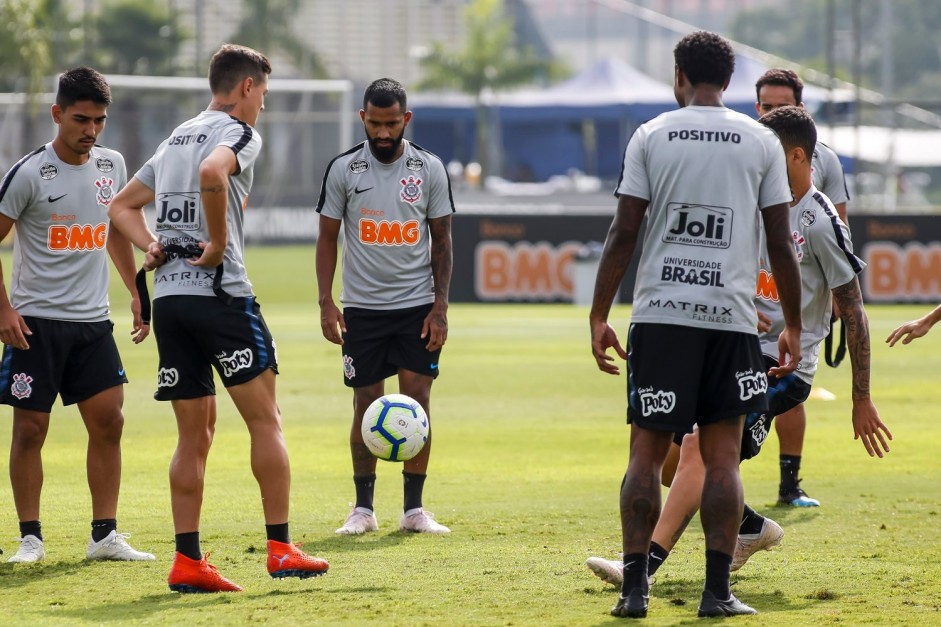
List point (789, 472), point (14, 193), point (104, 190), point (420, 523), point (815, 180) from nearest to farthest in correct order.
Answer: point (14, 193) → point (104, 190) → point (420, 523) → point (789, 472) → point (815, 180)

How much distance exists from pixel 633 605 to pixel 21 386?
336 cm

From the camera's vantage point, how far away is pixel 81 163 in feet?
24.2

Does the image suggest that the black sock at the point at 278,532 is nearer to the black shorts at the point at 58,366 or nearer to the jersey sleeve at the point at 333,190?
the black shorts at the point at 58,366

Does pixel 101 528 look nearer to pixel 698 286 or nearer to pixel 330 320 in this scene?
pixel 330 320

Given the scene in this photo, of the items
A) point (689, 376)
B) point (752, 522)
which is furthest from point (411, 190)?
point (689, 376)

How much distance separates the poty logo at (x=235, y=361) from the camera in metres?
6.30

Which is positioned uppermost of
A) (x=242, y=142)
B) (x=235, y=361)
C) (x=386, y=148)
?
(x=386, y=148)

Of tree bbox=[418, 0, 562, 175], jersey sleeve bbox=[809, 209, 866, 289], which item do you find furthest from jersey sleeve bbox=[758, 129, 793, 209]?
tree bbox=[418, 0, 562, 175]

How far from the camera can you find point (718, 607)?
5711mm

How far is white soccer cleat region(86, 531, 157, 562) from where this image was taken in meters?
7.09

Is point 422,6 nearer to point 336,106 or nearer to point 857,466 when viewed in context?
point 336,106

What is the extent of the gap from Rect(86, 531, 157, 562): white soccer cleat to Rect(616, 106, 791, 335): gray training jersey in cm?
296

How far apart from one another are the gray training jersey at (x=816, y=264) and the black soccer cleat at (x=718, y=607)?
138 centimetres

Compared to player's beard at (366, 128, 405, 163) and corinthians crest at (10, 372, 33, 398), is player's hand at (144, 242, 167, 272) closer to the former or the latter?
corinthians crest at (10, 372, 33, 398)
